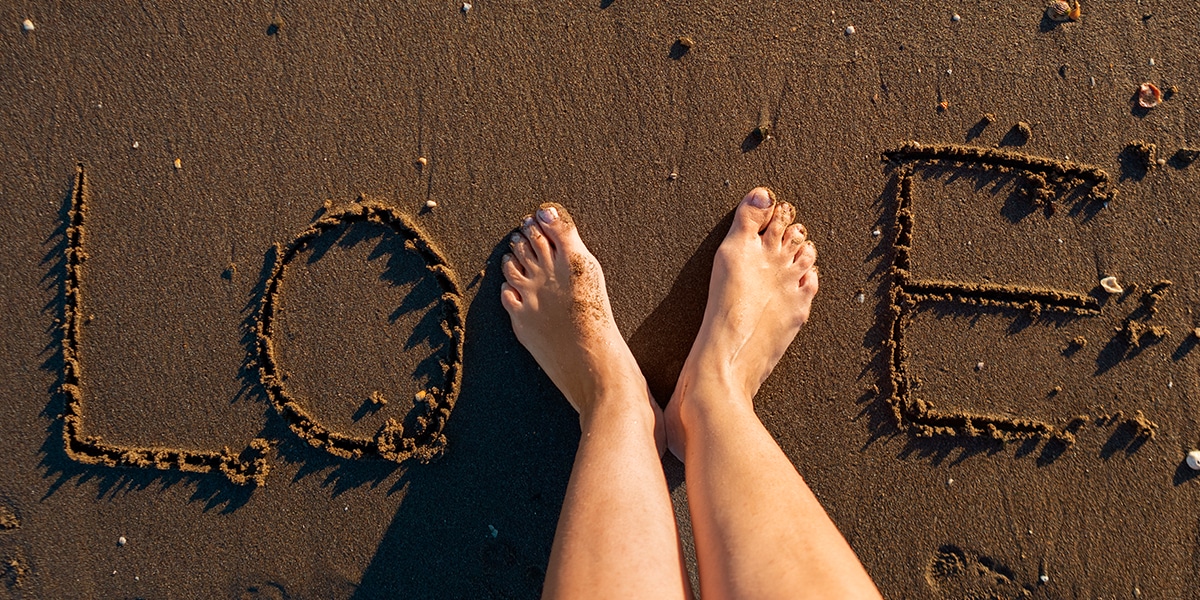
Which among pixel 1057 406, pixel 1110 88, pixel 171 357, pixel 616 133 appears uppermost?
pixel 616 133

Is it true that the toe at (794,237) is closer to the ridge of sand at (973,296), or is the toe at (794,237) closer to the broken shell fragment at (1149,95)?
the ridge of sand at (973,296)

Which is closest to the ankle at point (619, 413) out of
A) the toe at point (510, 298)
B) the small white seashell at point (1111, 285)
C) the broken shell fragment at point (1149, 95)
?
the toe at point (510, 298)

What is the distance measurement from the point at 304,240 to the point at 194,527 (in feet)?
3.34

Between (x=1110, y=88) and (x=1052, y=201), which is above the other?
(x=1110, y=88)

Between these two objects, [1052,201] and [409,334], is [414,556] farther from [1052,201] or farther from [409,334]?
[1052,201]

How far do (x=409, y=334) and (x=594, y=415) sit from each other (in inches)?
26.8

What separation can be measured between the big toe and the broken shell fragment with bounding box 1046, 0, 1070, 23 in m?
1.74

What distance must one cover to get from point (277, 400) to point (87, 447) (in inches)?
25.6

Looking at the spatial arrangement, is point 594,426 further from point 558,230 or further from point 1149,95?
point 1149,95

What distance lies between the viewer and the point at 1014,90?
2264mm

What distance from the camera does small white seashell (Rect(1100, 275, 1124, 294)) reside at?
223cm

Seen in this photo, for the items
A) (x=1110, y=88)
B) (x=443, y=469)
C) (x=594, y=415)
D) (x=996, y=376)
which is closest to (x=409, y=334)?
(x=443, y=469)

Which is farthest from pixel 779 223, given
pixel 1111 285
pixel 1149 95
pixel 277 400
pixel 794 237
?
pixel 277 400

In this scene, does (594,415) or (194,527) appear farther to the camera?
(194,527)
